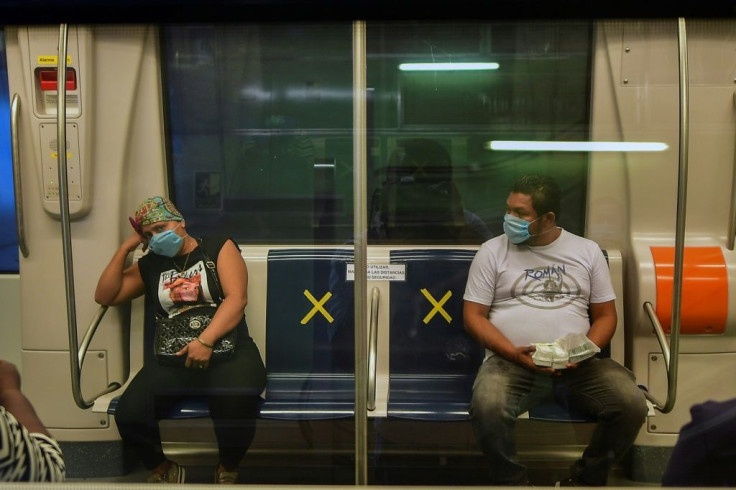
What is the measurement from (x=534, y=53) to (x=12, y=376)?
2.73 m

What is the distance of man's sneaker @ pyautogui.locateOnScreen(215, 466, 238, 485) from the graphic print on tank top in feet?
2.46

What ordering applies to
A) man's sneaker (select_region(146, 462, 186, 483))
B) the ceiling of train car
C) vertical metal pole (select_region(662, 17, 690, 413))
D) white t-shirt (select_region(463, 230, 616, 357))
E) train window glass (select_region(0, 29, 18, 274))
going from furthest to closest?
train window glass (select_region(0, 29, 18, 274)), man's sneaker (select_region(146, 462, 186, 483)), white t-shirt (select_region(463, 230, 616, 357)), vertical metal pole (select_region(662, 17, 690, 413)), the ceiling of train car

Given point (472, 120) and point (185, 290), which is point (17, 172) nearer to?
point (185, 290)

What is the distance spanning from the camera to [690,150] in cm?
327

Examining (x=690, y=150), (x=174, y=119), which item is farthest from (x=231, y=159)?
(x=690, y=150)

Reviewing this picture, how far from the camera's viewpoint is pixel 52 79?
325 centimetres

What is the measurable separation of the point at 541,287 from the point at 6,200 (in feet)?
9.45

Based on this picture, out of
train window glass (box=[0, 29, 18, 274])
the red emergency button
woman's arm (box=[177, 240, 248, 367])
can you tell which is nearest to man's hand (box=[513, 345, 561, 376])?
woman's arm (box=[177, 240, 248, 367])

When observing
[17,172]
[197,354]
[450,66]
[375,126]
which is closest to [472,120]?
[450,66]

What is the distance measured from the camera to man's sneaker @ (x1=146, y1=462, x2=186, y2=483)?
125 inches

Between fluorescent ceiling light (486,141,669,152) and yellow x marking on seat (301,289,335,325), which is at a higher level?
fluorescent ceiling light (486,141,669,152)

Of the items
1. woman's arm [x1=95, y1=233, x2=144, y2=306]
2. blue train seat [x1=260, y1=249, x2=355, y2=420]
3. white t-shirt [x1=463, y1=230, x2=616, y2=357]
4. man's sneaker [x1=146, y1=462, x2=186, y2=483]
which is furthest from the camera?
blue train seat [x1=260, y1=249, x2=355, y2=420]

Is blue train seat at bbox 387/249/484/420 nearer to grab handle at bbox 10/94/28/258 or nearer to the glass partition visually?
the glass partition

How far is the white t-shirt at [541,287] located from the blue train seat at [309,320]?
68 centimetres
